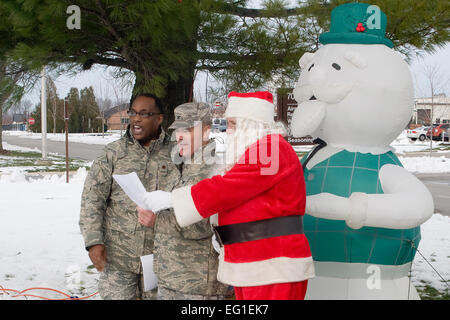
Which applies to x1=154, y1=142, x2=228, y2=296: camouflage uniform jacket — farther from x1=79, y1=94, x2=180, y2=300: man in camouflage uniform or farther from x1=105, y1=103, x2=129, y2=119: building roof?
x1=105, y1=103, x2=129, y2=119: building roof

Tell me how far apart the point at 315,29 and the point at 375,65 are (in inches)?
43.7

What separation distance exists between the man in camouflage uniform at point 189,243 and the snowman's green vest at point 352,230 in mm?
570

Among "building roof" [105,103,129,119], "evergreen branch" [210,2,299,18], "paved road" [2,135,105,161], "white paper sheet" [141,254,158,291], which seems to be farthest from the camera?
"paved road" [2,135,105,161]

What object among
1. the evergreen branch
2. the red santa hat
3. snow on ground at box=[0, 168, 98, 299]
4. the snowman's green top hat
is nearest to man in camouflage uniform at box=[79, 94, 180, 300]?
the red santa hat

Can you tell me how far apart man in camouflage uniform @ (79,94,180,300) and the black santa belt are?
2.25ft

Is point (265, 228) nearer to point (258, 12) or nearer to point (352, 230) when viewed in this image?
point (352, 230)

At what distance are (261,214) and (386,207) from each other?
0.73m

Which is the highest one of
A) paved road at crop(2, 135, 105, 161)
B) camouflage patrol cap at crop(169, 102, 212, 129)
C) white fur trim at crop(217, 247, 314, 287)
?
camouflage patrol cap at crop(169, 102, 212, 129)

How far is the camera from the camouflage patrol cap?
254cm

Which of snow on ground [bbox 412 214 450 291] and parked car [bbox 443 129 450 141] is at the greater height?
parked car [bbox 443 129 450 141]

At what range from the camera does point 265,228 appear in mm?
2053

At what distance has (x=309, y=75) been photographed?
Answer: 2859mm
